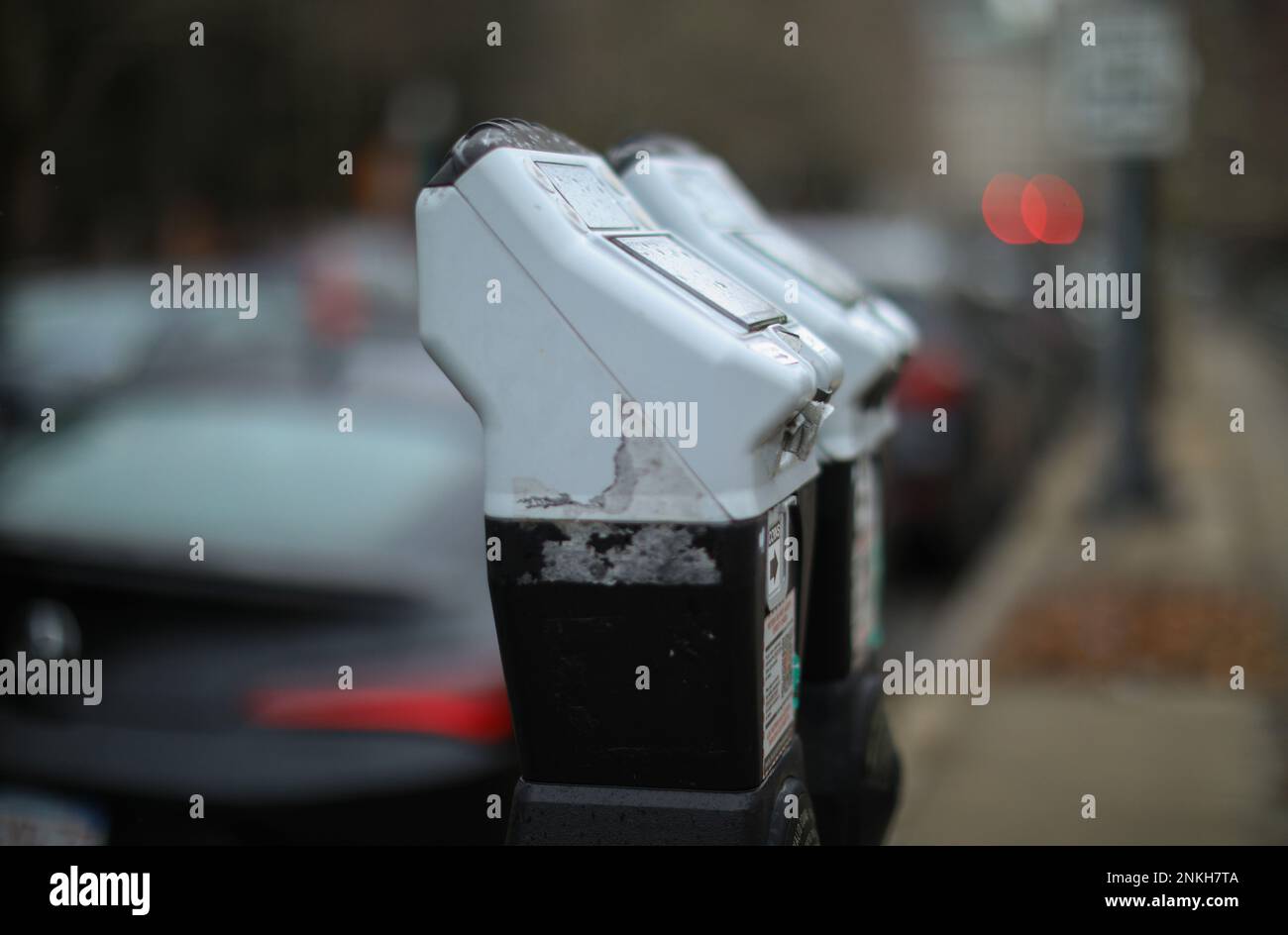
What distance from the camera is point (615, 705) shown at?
1954 mm

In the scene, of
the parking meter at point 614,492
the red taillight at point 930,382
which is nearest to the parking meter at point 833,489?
the parking meter at point 614,492

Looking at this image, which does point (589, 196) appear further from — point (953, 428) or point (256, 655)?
point (953, 428)

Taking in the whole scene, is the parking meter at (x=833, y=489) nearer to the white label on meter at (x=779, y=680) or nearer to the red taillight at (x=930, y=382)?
the white label on meter at (x=779, y=680)

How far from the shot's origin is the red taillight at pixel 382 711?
10.7 feet

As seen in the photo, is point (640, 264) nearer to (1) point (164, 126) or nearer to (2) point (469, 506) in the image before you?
(2) point (469, 506)

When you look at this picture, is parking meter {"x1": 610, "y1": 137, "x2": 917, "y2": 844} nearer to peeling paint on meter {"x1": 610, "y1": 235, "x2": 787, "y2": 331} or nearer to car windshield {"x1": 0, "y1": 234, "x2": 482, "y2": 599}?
peeling paint on meter {"x1": 610, "y1": 235, "x2": 787, "y2": 331}

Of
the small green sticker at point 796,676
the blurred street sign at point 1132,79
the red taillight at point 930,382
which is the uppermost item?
the blurred street sign at point 1132,79

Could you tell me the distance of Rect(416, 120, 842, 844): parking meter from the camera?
186 centimetres

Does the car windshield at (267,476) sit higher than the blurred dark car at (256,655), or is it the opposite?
the car windshield at (267,476)

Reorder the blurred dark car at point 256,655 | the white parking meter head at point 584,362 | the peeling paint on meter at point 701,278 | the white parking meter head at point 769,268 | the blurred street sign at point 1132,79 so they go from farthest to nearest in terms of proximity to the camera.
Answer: the blurred street sign at point 1132,79 → the blurred dark car at point 256,655 → the white parking meter head at point 769,268 → the peeling paint on meter at point 701,278 → the white parking meter head at point 584,362

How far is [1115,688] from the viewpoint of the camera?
6.04 metres

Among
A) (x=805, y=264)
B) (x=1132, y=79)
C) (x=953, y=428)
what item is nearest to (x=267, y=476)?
(x=805, y=264)

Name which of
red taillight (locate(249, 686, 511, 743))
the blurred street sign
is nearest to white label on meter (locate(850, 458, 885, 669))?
red taillight (locate(249, 686, 511, 743))
